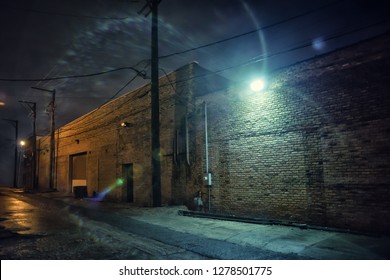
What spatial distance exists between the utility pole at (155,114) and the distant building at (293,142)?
1.12 meters

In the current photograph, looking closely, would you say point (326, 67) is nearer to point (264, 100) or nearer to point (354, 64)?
point (354, 64)

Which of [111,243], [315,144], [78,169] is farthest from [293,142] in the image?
[78,169]

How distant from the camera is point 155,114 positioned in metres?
13.3

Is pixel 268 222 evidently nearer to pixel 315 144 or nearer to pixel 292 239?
pixel 292 239

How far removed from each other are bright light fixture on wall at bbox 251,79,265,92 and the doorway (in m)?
10.3

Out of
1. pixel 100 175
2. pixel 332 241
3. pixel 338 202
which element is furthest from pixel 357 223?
pixel 100 175

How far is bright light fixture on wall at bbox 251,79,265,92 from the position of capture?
32.4ft

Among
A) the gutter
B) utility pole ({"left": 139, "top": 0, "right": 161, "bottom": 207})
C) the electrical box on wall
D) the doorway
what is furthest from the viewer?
the doorway

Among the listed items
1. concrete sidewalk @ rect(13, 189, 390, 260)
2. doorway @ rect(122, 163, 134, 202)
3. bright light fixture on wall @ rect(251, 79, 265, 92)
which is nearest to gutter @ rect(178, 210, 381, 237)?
concrete sidewalk @ rect(13, 189, 390, 260)

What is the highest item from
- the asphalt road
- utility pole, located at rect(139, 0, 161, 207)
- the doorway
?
utility pole, located at rect(139, 0, 161, 207)

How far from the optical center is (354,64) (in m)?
7.79

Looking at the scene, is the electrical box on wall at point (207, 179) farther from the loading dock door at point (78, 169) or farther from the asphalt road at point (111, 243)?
the loading dock door at point (78, 169)

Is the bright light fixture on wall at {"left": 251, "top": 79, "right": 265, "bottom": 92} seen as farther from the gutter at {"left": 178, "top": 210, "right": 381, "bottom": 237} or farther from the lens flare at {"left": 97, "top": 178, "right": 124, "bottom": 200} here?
the lens flare at {"left": 97, "top": 178, "right": 124, "bottom": 200}
